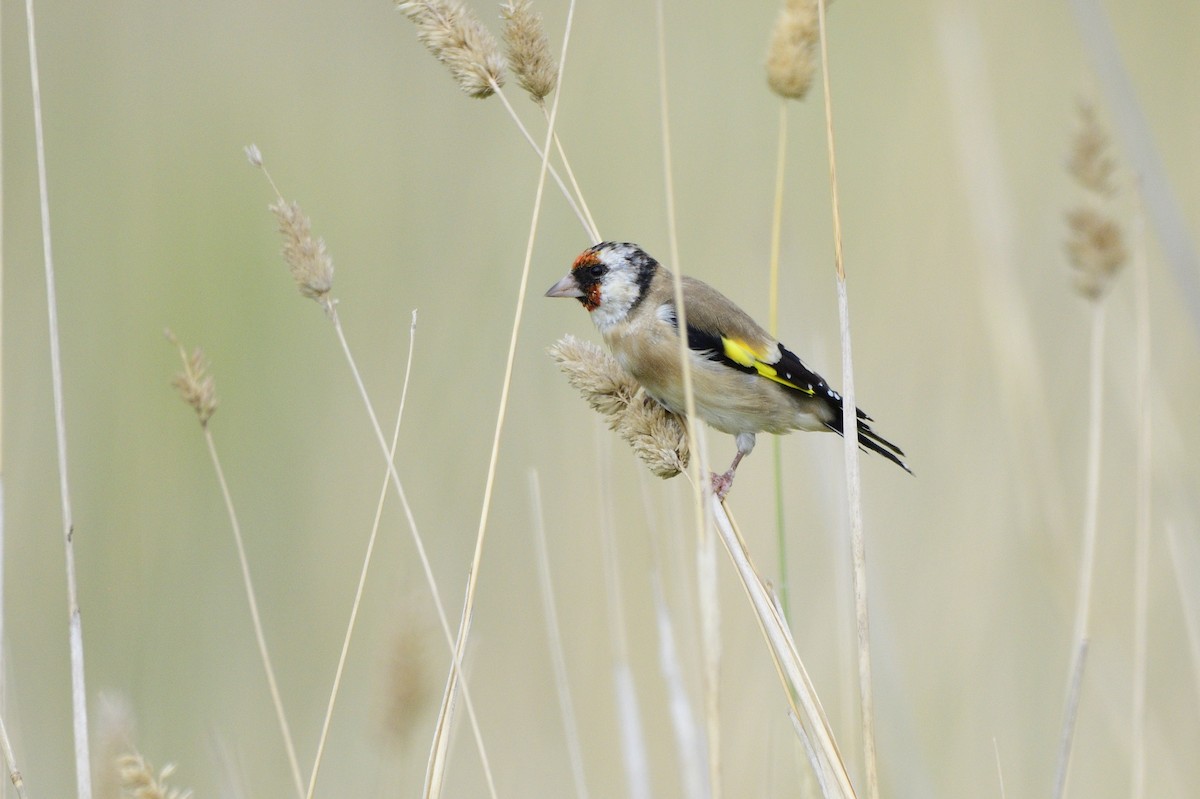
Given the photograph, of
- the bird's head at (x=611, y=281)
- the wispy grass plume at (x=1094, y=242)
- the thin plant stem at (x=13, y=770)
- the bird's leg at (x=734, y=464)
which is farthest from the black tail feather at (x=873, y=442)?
the thin plant stem at (x=13, y=770)

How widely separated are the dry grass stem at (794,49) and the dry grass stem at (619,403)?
2.48ft

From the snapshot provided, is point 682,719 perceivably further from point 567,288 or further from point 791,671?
point 567,288

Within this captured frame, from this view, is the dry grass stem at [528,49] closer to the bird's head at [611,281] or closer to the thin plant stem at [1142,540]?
the bird's head at [611,281]

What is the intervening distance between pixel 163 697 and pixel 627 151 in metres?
3.36

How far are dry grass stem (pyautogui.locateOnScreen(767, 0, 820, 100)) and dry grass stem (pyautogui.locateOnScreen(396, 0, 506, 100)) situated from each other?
61 centimetres

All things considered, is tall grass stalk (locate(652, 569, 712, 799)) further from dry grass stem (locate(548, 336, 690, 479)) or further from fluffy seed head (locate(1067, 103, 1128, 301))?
fluffy seed head (locate(1067, 103, 1128, 301))

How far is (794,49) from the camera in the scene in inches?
99.2

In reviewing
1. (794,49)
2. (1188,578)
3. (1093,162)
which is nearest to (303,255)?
(794,49)

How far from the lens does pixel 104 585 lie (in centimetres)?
459

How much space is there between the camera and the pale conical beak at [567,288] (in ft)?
12.0

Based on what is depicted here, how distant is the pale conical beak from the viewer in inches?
144

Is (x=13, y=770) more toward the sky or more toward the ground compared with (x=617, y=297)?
more toward the ground

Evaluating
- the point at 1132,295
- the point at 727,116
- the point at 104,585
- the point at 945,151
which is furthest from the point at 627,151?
the point at 104,585

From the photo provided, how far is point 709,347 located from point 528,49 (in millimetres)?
1450
